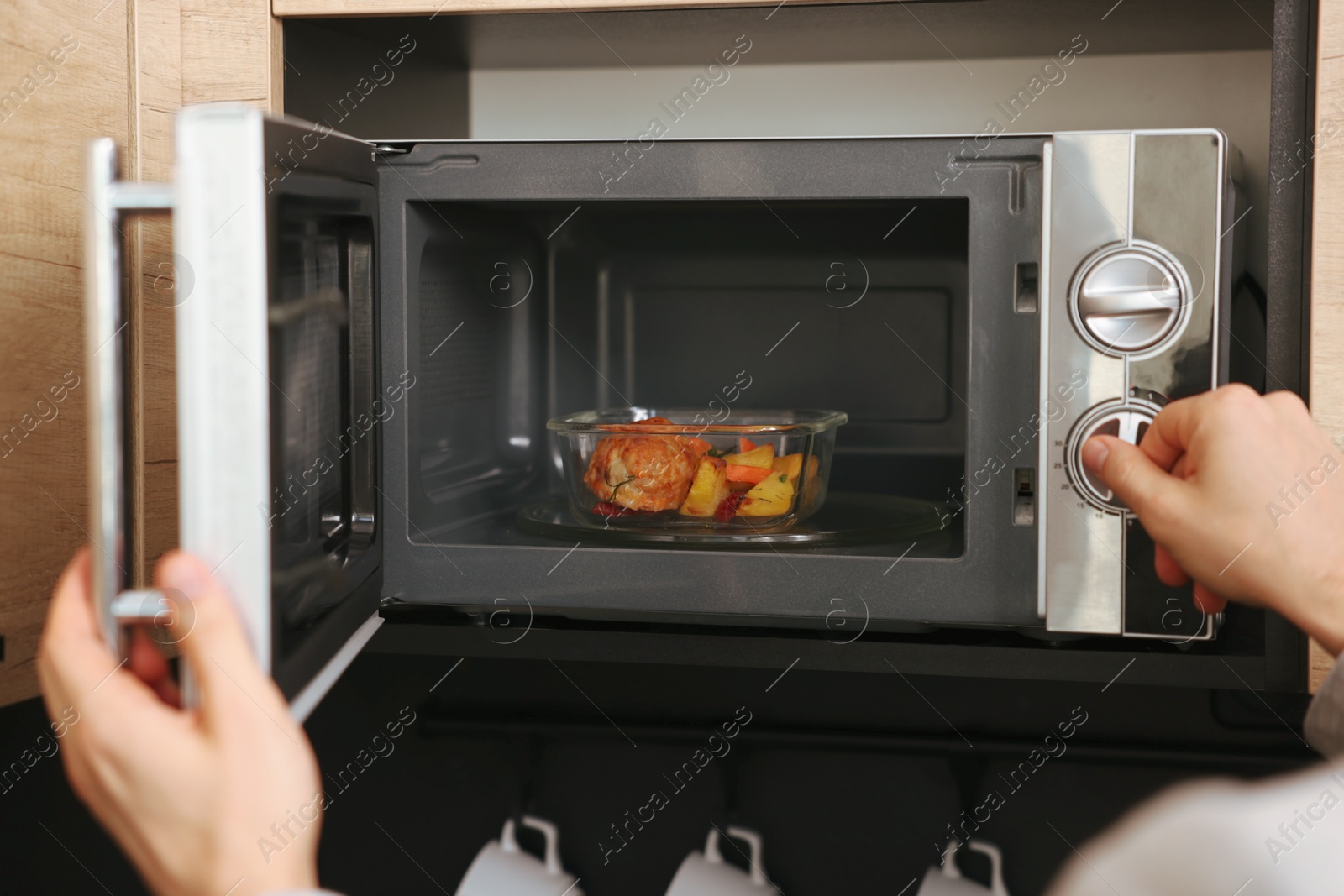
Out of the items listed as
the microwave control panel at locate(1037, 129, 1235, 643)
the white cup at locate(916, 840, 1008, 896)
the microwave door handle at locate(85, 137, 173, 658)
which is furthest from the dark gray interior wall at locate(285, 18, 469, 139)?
the white cup at locate(916, 840, 1008, 896)

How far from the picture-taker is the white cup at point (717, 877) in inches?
31.3

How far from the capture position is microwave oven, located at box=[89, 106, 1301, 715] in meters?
0.45

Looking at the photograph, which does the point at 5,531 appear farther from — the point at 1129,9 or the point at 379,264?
the point at 1129,9

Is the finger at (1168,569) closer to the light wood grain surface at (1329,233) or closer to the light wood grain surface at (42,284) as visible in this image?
the light wood grain surface at (1329,233)

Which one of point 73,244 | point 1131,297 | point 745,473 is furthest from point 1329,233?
point 73,244

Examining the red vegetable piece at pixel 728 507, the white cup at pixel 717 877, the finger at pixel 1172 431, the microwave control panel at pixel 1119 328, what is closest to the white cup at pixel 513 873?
the white cup at pixel 717 877

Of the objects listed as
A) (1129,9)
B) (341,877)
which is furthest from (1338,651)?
(341,877)

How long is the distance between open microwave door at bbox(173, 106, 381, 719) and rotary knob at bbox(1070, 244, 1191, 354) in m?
0.47

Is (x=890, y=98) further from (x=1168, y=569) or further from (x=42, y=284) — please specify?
(x=42, y=284)

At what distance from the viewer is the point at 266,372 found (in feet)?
1.49

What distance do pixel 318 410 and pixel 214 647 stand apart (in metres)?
0.18

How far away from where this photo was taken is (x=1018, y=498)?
650mm

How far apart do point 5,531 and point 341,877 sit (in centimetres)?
45

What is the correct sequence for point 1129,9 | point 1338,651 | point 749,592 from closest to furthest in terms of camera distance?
point 1338,651 → point 749,592 → point 1129,9
